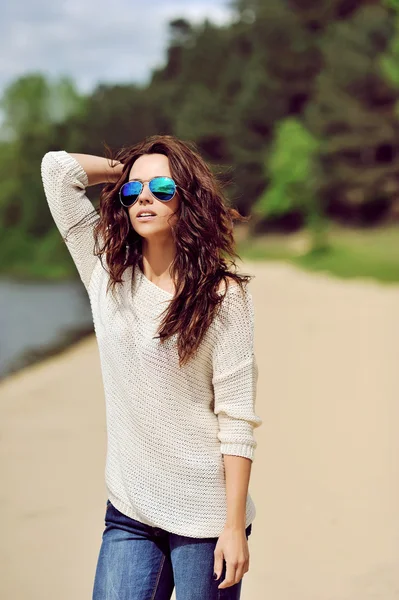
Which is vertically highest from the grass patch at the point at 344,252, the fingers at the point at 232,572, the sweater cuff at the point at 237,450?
the grass patch at the point at 344,252

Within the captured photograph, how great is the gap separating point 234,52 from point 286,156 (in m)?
12.0

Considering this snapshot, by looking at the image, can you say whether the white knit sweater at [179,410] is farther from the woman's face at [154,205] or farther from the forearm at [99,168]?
the forearm at [99,168]

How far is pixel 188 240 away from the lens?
81.5 inches

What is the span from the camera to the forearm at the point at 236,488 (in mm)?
1977

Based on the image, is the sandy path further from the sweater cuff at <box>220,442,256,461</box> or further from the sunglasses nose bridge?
the sunglasses nose bridge

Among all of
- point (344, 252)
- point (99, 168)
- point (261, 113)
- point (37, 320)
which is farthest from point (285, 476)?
point (261, 113)

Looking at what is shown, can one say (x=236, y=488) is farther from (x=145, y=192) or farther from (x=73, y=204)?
(x=73, y=204)

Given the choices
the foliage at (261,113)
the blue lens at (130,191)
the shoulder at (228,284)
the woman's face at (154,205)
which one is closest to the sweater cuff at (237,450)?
the shoulder at (228,284)

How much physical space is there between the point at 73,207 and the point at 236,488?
0.84m

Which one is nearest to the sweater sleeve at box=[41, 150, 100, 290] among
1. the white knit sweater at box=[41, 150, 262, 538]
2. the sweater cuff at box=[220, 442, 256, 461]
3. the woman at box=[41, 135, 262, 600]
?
the woman at box=[41, 135, 262, 600]

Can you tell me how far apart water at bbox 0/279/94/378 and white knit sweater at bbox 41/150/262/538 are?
14.2 meters

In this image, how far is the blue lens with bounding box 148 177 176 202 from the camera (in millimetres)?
2086

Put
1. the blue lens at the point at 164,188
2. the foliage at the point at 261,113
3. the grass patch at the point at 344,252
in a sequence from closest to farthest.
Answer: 1. the blue lens at the point at 164,188
2. the grass patch at the point at 344,252
3. the foliage at the point at 261,113

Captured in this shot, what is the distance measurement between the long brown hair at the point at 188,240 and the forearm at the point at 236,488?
25 centimetres
